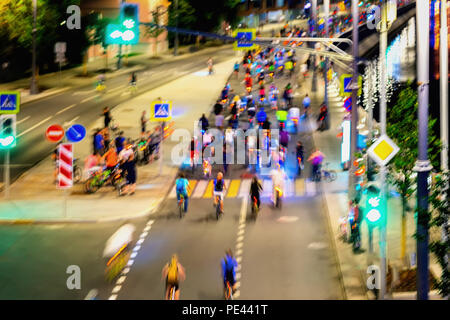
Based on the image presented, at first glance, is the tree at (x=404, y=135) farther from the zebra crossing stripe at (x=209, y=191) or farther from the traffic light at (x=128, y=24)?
the zebra crossing stripe at (x=209, y=191)

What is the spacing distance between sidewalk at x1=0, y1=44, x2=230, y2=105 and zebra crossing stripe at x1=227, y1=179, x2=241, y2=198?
22652 millimetres

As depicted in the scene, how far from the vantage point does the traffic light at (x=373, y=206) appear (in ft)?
49.7

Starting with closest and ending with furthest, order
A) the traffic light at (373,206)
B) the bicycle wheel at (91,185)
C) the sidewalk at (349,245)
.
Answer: the traffic light at (373,206), the sidewalk at (349,245), the bicycle wheel at (91,185)

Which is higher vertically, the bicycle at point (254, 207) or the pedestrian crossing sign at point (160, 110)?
the pedestrian crossing sign at point (160, 110)

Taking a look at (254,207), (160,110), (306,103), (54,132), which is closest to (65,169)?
(54,132)

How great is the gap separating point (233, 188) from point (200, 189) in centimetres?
134

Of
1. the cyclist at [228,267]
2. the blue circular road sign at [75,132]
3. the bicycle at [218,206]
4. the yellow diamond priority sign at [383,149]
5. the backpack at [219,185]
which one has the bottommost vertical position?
the cyclist at [228,267]

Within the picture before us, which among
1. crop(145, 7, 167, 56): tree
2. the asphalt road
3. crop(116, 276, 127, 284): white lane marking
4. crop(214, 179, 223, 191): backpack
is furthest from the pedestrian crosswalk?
crop(145, 7, 167, 56): tree

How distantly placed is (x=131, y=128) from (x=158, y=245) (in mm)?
20016

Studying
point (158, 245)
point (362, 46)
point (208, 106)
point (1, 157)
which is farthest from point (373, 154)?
point (362, 46)

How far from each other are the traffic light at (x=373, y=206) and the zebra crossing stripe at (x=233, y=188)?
43.0ft

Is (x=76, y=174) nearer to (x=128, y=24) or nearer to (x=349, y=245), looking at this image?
(x=128, y=24)

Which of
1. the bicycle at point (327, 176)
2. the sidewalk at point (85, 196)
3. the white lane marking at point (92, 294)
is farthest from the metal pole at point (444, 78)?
the white lane marking at point (92, 294)
